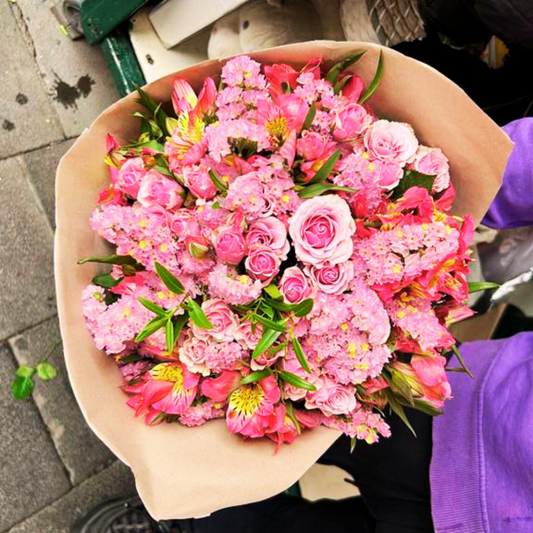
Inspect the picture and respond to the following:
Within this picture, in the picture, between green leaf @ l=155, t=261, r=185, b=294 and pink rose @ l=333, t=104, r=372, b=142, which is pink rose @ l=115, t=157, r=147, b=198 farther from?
pink rose @ l=333, t=104, r=372, b=142

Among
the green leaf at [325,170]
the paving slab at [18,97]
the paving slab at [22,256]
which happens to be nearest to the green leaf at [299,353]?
the green leaf at [325,170]

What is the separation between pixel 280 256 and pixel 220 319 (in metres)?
0.13

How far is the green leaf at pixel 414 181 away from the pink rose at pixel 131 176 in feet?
1.31

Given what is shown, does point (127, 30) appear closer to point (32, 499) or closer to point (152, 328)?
point (152, 328)

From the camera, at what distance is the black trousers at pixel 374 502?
1084 millimetres

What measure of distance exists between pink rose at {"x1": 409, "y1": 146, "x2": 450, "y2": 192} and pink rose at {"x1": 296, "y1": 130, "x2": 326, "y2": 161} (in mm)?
169

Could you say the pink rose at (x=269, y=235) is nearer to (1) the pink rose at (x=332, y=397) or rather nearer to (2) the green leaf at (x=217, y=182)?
(2) the green leaf at (x=217, y=182)

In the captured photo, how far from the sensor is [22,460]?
150 cm

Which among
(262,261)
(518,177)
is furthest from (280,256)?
(518,177)

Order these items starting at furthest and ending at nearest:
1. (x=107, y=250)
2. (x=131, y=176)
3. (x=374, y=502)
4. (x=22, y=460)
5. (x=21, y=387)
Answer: (x=22, y=460)
(x=21, y=387)
(x=374, y=502)
(x=107, y=250)
(x=131, y=176)

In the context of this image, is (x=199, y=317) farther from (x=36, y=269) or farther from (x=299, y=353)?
(x=36, y=269)

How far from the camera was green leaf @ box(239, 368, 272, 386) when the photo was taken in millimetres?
792

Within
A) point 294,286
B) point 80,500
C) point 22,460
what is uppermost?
point 294,286

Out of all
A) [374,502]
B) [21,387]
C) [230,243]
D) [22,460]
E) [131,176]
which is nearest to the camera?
[230,243]
